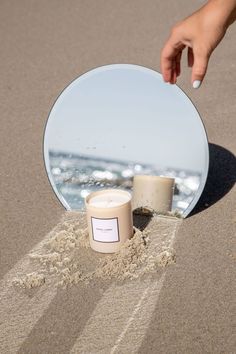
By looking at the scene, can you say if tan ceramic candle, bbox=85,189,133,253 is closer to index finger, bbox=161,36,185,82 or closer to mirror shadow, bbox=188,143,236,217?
mirror shadow, bbox=188,143,236,217

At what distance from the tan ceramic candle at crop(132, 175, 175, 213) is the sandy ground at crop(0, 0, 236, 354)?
4.4 inches

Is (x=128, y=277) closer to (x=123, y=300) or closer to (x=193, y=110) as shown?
(x=123, y=300)

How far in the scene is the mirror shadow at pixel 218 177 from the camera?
2.18 metres

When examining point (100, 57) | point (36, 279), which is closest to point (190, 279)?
point (36, 279)

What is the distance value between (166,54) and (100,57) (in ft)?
7.85

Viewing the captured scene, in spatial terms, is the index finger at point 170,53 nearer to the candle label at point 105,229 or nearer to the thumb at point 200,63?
the thumb at point 200,63

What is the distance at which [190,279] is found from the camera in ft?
5.69

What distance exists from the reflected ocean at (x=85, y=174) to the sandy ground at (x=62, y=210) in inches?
3.9

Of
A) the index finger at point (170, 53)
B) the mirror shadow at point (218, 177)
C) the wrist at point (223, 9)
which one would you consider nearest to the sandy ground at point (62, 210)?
the mirror shadow at point (218, 177)

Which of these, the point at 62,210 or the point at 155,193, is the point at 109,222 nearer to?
the point at 155,193

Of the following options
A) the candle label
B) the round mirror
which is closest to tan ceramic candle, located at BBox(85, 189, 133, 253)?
the candle label

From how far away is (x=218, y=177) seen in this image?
7.63 feet

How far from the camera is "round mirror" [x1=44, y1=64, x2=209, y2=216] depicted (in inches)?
81.8

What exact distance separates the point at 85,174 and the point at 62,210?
0.17m
